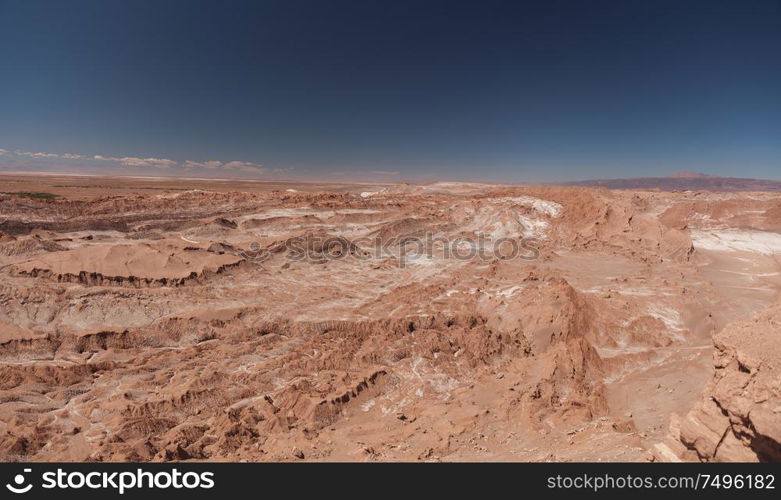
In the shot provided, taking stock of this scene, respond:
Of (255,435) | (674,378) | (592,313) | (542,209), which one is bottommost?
(255,435)
